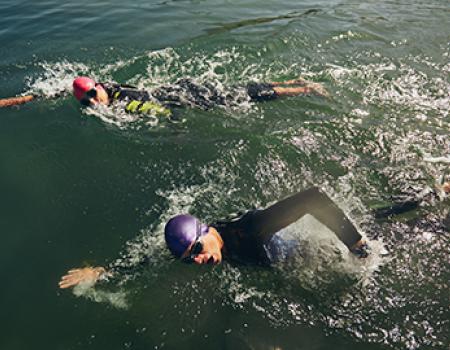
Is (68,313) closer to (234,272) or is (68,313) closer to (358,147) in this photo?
(234,272)

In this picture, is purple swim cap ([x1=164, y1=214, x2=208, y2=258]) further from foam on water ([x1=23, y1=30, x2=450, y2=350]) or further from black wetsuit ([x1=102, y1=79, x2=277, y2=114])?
black wetsuit ([x1=102, y1=79, x2=277, y2=114])

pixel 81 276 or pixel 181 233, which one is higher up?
pixel 181 233

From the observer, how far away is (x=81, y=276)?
5.21 m

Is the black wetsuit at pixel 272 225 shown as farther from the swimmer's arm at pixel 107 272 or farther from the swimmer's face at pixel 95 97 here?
the swimmer's face at pixel 95 97

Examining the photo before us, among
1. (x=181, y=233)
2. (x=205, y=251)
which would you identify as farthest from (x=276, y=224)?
(x=181, y=233)

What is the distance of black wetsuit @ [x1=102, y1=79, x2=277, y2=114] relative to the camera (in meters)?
8.24

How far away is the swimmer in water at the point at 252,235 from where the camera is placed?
15.5ft

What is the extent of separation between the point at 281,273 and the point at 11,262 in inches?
158

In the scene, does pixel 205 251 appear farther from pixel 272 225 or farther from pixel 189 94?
pixel 189 94

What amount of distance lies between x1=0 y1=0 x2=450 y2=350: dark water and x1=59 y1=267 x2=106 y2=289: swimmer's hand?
0.61ft

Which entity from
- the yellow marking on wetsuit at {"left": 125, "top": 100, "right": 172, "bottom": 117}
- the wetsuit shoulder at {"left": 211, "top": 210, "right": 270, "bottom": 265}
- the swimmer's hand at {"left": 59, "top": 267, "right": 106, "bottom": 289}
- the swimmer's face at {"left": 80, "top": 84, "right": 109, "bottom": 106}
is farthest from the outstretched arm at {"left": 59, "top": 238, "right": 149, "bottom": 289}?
the swimmer's face at {"left": 80, "top": 84, "right": 109, "bottom": 106}

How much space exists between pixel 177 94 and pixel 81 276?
4744 millimetres

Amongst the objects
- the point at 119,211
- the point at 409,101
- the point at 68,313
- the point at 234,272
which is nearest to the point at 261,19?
the point at 409,101

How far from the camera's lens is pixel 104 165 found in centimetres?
714
